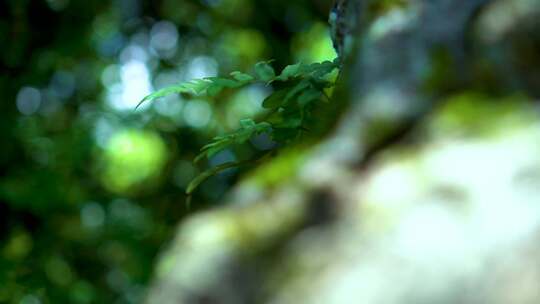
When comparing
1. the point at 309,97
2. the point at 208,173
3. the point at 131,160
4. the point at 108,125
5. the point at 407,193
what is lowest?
the point at 407,193

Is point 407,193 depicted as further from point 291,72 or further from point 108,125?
point 108,125

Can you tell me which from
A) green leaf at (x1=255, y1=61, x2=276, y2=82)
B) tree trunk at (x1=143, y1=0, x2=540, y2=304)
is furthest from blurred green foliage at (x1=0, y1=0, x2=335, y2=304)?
tree trunk at (x1=143, y1=0, x2=540, y2=304)

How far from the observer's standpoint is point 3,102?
7.29 meters

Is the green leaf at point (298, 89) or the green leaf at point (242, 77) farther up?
the green leaf at point (242, 77)

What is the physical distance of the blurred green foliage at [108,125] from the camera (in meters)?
7.06

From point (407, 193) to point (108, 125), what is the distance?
6390 mm

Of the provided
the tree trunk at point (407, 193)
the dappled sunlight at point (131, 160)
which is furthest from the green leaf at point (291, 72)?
the dappled sunlight at point (131, 160)

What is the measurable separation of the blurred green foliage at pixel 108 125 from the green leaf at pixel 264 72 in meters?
3.42

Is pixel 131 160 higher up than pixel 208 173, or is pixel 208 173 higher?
pixel 131 160

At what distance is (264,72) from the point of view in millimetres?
2412

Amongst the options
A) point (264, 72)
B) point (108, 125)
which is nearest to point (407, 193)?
point (264, 72)

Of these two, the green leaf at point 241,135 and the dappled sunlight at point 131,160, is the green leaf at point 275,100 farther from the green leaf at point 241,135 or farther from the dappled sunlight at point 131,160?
the dappled sunlight at point 131,160

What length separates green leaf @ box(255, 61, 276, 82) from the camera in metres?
2.39

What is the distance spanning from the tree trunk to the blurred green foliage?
420cm
